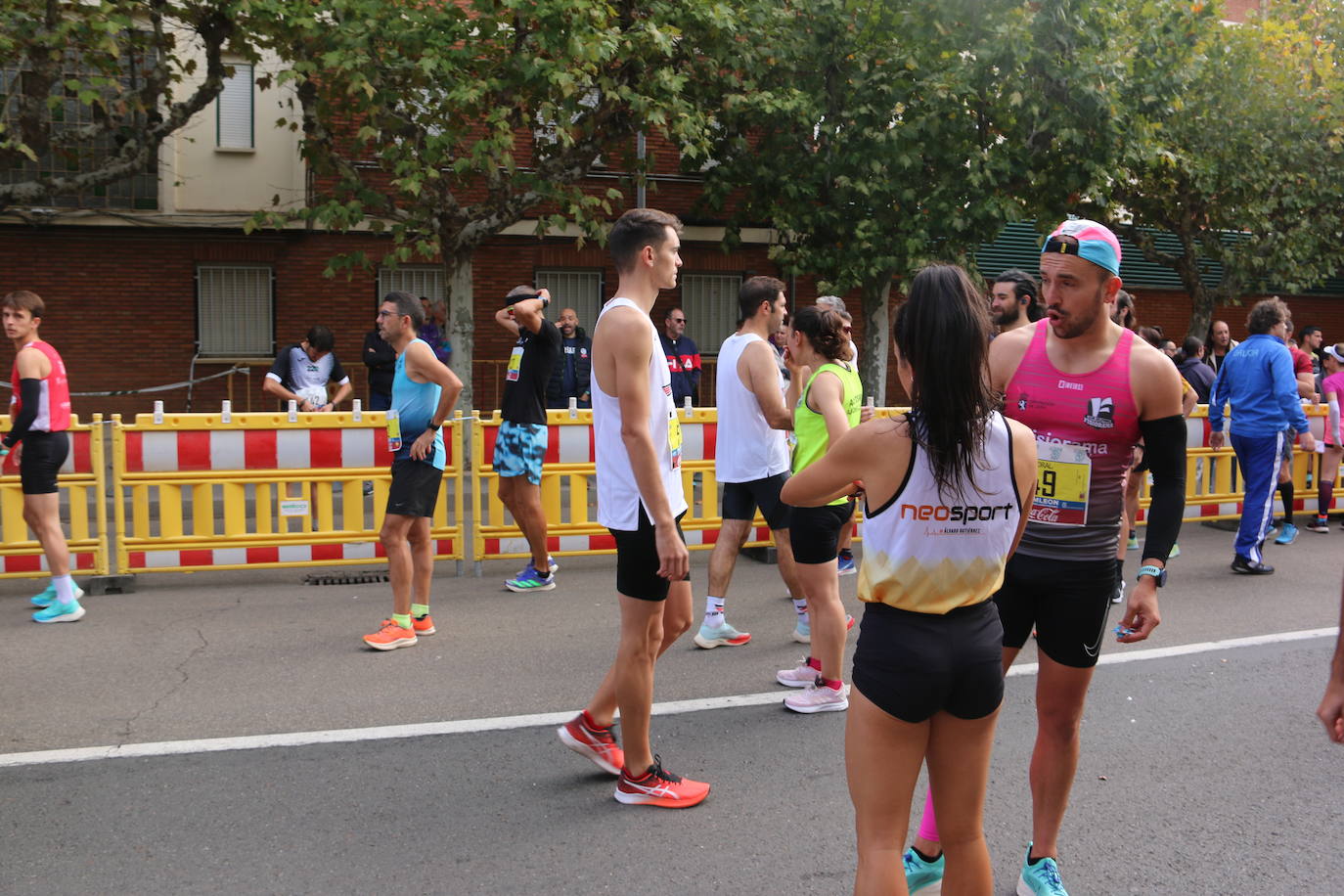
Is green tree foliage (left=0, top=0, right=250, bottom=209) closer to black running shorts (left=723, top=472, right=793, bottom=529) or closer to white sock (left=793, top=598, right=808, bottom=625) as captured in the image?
black running shorts (left=723, top=472, right=793, bottom=529)

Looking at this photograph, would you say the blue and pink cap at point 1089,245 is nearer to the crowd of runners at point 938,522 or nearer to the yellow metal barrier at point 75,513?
the crowd of runners at point 938,522

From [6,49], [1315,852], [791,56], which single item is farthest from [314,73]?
[1315,852]

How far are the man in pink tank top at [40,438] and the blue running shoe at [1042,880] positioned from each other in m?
6.03

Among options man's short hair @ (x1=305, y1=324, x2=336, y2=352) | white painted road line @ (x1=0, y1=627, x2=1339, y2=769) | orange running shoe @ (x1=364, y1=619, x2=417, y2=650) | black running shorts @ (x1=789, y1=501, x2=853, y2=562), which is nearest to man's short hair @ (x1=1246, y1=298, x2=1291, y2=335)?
white painted road line @ (x1=0, y1=627, x2=1339, y2=769)

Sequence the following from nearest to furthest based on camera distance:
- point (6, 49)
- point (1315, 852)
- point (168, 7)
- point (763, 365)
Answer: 1. point (1315, 852)
2. point (763, 365)
3. point (6, 49)
4. point (168, 7)

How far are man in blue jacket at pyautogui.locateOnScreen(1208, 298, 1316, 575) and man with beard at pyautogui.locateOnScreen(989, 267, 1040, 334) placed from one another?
3.71 m

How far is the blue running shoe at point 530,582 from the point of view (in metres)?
8.41

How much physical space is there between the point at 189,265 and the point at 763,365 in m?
Answer: 16.0

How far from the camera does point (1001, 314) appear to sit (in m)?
6.41

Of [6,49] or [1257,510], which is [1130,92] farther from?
[6,49]

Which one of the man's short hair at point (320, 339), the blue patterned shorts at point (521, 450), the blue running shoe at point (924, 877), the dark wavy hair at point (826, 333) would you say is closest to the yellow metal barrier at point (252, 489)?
the blue patterned shorts at point (521, 450)

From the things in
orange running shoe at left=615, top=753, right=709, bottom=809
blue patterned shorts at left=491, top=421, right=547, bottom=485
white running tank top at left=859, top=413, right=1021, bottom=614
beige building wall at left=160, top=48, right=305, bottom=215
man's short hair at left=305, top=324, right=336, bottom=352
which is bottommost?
orange running shoe at left=615, top=753, right=709, bottom=809

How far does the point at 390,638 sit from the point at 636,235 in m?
3.35

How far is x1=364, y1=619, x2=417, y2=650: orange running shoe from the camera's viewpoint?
6.60m
